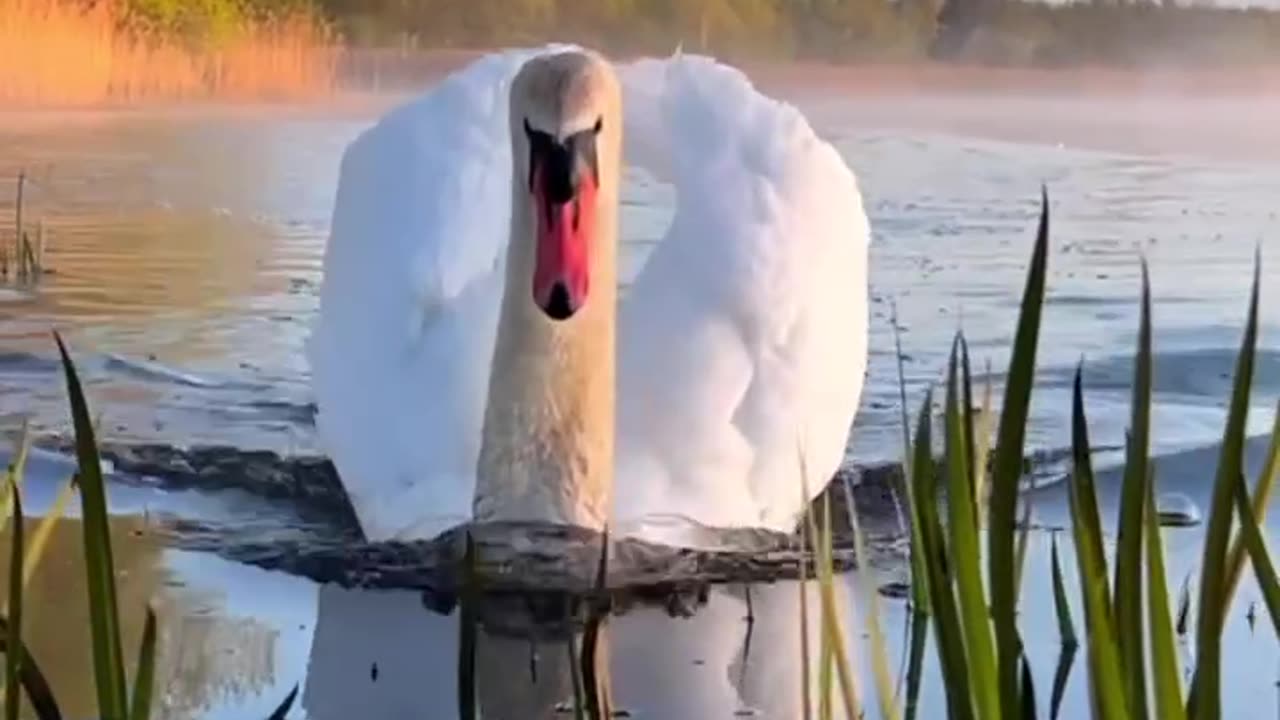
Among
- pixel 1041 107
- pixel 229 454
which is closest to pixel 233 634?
pixel 229 454

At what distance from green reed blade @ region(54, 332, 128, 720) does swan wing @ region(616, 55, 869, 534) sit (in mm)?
1937

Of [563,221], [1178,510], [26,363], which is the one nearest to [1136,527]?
[563,221]

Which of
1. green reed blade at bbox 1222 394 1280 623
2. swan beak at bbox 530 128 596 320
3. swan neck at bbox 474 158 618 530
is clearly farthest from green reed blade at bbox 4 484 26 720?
swan neck at bbox 474 158 618 530

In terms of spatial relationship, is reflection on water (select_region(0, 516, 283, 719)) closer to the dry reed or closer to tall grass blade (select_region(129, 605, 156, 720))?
tall grass blade (select_region(129, 605, 156, 720))

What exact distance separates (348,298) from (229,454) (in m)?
0.56

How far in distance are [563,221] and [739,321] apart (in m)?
0.55

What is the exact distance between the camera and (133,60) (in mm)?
4973

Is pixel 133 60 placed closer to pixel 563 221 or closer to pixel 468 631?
pixel 563 221

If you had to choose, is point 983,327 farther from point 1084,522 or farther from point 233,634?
point 1084,522

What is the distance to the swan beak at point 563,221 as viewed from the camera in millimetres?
2484

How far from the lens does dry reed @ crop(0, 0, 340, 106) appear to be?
4.84 m

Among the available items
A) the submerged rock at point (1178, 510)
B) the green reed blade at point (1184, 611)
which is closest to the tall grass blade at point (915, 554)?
the green reed blade at point (1184, 611)

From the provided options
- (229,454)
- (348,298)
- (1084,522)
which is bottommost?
(229,454)

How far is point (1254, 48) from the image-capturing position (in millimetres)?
5391
